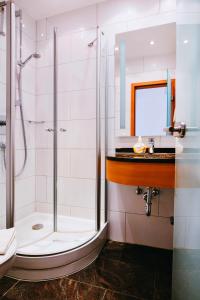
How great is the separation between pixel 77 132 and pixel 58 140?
188 millimetres

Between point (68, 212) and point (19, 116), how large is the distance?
1002mm

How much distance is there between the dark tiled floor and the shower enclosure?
0.71ft

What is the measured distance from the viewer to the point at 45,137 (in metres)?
1.84

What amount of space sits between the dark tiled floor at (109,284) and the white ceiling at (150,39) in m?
1.62

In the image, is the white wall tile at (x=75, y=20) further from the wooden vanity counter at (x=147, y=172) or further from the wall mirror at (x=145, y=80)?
the wooden vanity counter at (x=147, y=172)

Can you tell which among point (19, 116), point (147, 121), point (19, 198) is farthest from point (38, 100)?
point (147, 121)

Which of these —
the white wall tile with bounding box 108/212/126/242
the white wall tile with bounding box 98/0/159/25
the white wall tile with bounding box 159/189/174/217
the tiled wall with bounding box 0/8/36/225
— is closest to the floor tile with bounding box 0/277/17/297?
the tiled wall with bounding box 0/8/36/225

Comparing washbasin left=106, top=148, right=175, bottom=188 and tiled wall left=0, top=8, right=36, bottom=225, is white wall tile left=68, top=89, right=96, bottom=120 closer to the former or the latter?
tiled wall left=0, top=8, right=36, bottom=225

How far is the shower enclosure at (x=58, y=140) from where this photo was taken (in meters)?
1.55

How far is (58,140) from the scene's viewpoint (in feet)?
5.66

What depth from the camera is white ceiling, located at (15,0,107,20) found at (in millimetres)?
1669

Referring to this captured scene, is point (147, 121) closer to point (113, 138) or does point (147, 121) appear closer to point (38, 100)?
point (113, 138)

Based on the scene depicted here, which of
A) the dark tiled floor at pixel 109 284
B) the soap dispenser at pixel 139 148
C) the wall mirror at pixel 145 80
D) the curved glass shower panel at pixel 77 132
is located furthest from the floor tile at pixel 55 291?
the wall mirror at pixel 145 80

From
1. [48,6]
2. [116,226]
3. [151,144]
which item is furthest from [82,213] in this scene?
[48,6]
